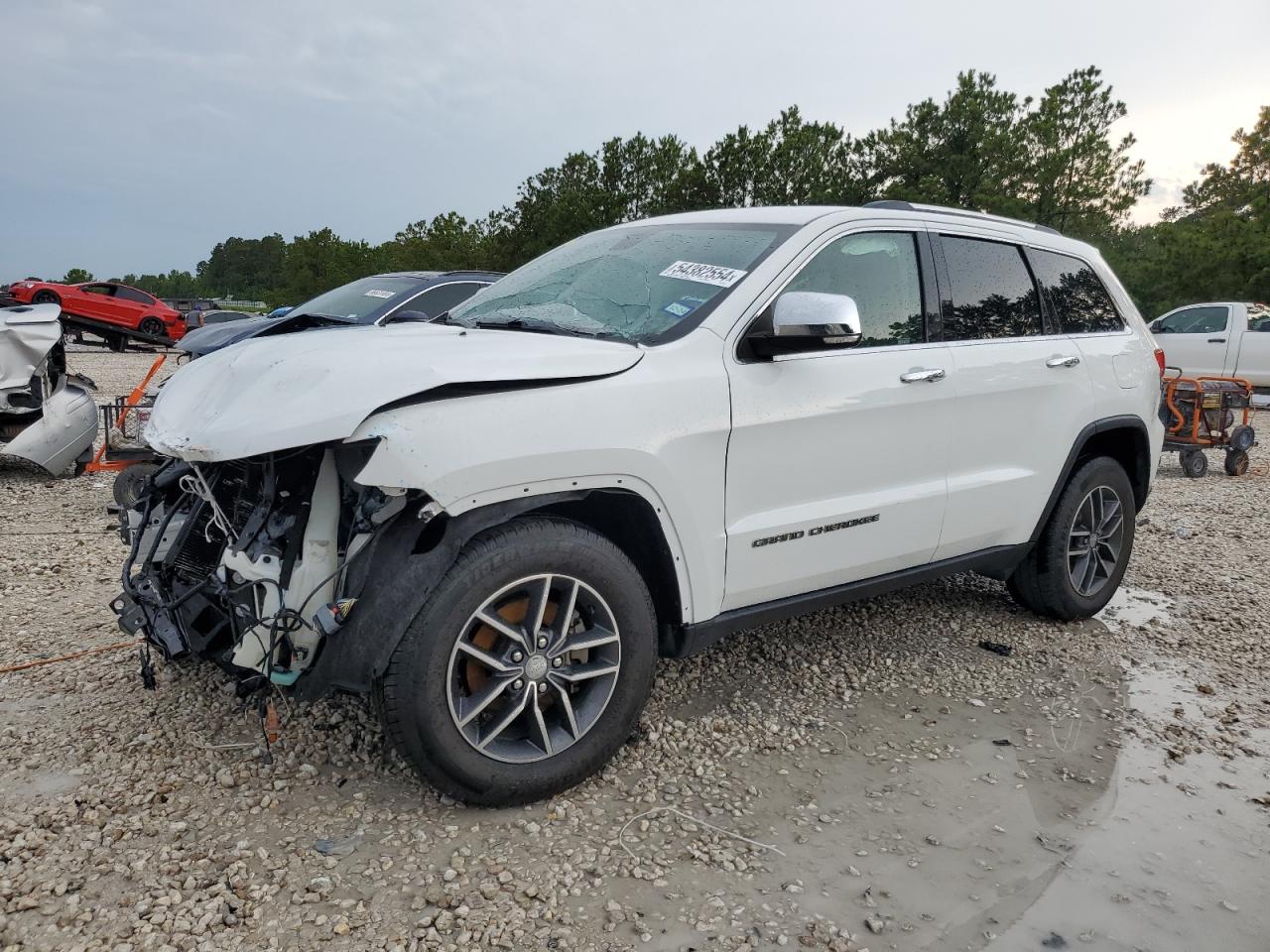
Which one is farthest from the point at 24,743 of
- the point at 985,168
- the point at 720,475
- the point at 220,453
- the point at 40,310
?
the point at 985,168

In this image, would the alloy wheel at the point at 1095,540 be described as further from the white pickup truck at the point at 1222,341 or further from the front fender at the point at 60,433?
the white pickup truck at the point at 1222,341

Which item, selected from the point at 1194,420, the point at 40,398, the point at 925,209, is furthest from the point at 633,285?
the point at 1194,420

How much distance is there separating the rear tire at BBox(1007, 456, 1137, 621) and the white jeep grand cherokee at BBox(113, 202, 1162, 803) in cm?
48

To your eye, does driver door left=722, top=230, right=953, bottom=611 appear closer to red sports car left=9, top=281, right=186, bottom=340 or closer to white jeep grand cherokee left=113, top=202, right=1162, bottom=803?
white jeep grand cherokee left=113, top=202, right=1162, bottom=803

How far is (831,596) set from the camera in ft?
11.9

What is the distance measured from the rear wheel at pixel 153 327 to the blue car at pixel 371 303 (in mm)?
19025

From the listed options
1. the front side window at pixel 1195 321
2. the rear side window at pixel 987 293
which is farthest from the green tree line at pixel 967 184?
the rear side window at pixel 987 293

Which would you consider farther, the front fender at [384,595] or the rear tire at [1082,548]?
the rear tire at [1082,548]

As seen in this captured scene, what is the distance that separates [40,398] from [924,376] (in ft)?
22.7

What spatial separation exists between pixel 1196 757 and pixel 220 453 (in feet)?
11.4

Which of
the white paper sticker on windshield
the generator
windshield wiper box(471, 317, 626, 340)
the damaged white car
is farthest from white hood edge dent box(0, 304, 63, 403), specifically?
the generator

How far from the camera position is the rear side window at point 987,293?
4.02 metres

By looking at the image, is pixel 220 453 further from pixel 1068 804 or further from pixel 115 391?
pixel 115 391

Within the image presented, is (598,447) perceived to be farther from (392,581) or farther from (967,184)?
(967,184)
